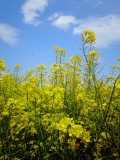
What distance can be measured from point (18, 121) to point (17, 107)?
13.6 inches

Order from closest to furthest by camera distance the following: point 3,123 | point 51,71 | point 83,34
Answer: point 3,123
point 83,34
point 51,71

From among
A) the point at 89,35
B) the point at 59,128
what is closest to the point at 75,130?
the point at 59,128

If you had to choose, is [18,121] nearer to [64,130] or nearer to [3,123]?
[3,123]

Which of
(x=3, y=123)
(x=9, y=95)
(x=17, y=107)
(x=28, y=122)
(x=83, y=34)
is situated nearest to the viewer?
(x=17, y=107)

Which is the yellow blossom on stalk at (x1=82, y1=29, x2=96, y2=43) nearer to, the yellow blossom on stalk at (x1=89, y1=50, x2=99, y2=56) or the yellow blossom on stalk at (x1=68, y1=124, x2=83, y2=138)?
the yellow blossom on stalk at (x1=89, y1=50, x2=99, y2=56)

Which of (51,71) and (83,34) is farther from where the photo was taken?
(51,71)

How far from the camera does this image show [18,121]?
2.34m

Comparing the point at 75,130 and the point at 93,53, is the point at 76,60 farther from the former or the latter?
the point at 75,130

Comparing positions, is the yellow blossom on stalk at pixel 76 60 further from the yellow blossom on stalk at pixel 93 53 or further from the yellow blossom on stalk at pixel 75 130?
the yellow blossom on stalk at pixel 75 130

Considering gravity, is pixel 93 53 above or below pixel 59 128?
above

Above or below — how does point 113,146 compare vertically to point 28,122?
below

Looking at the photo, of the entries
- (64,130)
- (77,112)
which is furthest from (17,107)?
(77,112)

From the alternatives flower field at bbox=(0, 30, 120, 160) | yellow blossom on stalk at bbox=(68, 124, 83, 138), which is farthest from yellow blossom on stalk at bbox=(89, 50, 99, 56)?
yellow blossom on stalk at bbox=(68, 124, 83, 138)

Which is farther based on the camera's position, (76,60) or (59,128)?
(76,60)
